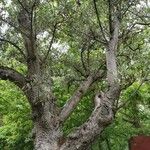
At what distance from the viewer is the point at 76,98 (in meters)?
9.80

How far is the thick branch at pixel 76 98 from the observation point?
9.33 metres

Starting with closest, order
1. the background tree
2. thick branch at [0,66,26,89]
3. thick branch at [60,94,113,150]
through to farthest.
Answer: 1. thick branch at [60,94,113,150]
2. the background tree
3. thick branch at [0,66,26,89]

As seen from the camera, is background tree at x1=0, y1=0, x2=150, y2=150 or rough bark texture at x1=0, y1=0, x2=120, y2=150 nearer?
rough bark texture at x1=0, y1=0, x2=120, y2=150

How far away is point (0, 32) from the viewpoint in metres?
10.2

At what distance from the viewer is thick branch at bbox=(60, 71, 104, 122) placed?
30.6ft

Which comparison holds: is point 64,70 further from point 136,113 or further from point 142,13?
point 136,113

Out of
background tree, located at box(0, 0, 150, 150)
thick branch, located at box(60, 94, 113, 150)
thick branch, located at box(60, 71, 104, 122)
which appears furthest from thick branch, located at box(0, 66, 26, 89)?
thick branch, located at box(60, 94, 113, 150)

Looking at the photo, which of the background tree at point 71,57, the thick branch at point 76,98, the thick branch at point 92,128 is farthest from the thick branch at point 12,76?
the thick branch at point 92,128

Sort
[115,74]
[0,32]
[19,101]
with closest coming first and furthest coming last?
[115,74], [0,32], [19,101]

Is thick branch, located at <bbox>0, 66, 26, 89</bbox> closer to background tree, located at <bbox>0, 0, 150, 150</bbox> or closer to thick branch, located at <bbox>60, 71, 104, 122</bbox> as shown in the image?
background tree, located at <bbox>0, 0, 150, 150</bbox>

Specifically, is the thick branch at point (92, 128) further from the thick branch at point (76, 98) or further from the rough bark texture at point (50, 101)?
the thick branch at point (76, 98)

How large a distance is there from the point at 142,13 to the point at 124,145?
890 centimetres

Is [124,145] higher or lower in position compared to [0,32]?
lower

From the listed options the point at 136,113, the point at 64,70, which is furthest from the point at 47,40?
the point at 136,113
